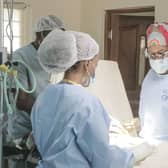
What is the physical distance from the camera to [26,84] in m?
2.04

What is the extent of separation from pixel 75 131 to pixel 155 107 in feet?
3.04

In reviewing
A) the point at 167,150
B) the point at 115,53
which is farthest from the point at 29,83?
the point at 115,53

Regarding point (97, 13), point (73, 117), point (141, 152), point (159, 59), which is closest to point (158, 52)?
point (159, 59)

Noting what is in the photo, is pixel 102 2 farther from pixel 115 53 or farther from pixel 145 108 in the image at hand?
pixel 145 108

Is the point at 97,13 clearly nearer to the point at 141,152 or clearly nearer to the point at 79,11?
the point at 79,11

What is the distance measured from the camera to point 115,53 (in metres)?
4.02

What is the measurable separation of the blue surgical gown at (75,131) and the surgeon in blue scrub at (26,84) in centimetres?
58

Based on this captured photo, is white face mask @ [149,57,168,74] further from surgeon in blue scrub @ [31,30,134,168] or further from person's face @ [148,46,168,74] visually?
surgeon in blue scrub @ [31,30,134,168]

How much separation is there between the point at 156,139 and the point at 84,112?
93 cm

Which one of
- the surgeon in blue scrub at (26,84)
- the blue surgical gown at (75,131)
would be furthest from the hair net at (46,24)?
the blue surgical gown at (75,131)

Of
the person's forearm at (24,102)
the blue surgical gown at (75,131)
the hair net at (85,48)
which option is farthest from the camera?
the person's forearm at (24,102)

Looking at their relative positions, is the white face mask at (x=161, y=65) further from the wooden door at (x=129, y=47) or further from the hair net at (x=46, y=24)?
the wooden door at (x=129, y=47)

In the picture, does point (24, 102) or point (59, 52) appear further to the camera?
point (24, 102)

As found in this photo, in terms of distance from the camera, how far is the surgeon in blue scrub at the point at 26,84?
6.61ft
